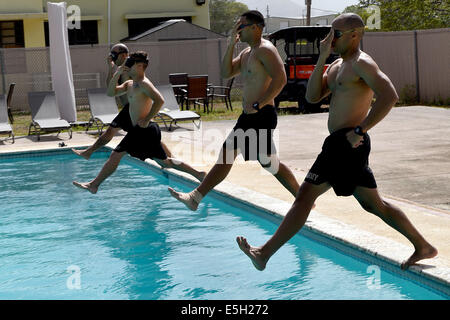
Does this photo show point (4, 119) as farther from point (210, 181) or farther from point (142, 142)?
point (210, 181)

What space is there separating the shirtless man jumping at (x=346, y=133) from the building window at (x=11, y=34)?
2390 cm

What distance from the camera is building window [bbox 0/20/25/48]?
26297 mm

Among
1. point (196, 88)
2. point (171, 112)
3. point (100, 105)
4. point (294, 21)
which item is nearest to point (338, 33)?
point (171, 112)

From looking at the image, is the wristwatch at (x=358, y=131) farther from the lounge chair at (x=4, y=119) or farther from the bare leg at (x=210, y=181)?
the lounge chair at (x=4, y=119)

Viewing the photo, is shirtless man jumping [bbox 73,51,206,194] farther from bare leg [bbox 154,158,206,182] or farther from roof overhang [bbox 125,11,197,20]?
roof overhang [bbox 125,11,197,20]

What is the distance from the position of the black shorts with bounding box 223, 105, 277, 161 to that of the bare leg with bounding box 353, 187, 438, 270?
4.88ft

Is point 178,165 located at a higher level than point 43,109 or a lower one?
lower

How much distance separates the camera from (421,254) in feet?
15.0

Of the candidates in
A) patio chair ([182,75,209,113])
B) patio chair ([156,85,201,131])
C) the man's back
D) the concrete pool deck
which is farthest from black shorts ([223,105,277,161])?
patio chair ([182,75,209,113])

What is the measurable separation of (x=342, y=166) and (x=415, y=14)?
96.2ft

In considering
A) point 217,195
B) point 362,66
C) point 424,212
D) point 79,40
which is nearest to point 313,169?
point 362,66

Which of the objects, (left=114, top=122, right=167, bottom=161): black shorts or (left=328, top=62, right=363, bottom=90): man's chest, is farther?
(left=114, top=122, right=167, bottom=161): black shorts

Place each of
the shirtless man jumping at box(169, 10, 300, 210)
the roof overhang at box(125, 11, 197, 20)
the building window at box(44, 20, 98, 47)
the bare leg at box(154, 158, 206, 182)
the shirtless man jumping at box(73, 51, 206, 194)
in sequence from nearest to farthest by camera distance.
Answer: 1. the shirtless man jumping at box(169, 10, 300, 210)
2. the shirtless man jumping at box(73, 51, 206, 194)
3. the bare leg at box(154, 158, 206, 182)
4. the building window at box(44, 20, 98, 47)
5. the roof overhang at box(125, 11, 197, 20)

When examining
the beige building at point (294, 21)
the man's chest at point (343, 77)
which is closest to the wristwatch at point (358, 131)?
the man's chest at point (343, 77)
